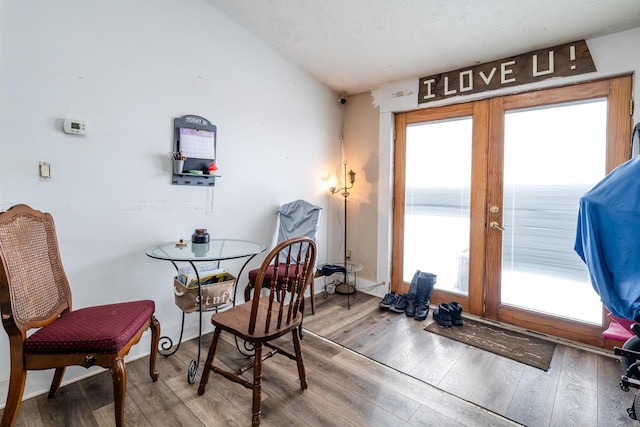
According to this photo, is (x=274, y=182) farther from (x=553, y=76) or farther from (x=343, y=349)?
(x=553, y=76)

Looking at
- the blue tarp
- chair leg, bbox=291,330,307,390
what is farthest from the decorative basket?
the blue tarp

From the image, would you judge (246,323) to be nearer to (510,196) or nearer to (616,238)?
(616,238)

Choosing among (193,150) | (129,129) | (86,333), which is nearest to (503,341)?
(86,333)

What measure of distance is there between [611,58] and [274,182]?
108 inches

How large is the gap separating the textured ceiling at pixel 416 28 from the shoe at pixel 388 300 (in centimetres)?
224

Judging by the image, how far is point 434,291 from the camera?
3.00 meters

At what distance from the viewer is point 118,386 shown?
131 cm

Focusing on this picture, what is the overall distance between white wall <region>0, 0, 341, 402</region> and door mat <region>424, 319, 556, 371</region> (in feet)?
6.01

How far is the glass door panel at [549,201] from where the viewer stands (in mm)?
2254

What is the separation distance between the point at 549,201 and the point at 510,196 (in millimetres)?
274

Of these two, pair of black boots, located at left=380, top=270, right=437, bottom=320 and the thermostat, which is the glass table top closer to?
the thermostat

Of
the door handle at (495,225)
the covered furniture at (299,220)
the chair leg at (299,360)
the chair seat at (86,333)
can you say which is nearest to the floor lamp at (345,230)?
the covered furniture at (299,220)

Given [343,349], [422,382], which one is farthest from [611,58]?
[343,349]

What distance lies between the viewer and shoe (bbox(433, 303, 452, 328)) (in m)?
2.57
